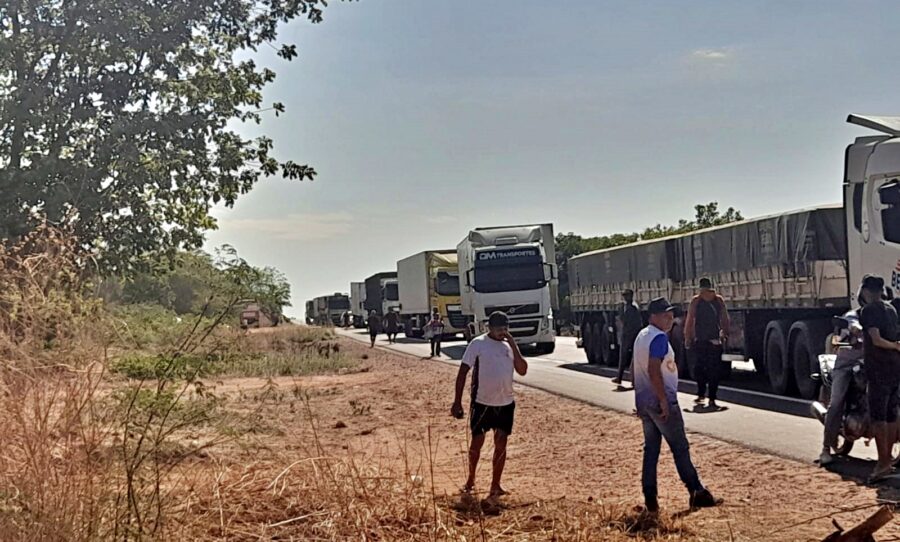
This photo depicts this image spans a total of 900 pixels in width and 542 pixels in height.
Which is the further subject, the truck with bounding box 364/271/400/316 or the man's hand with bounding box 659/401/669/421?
the truck with bounding box 364/271/400/316

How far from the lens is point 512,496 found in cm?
919

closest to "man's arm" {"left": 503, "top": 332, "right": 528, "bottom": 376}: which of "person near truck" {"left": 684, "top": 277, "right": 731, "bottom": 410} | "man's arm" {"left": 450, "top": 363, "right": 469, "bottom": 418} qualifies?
"man's arm" {"left": 450, "top": 363, "right": 469, "bottom": 418}

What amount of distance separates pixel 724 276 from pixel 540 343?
1267 cm

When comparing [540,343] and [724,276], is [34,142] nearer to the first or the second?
[724,276]

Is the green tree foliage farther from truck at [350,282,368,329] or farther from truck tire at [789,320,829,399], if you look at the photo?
truck tire at [789,320,829,399]

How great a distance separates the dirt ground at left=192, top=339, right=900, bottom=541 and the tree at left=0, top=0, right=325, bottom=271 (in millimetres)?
3426

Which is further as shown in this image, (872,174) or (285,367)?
(285,367)

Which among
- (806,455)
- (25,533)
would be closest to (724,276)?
(806,455)

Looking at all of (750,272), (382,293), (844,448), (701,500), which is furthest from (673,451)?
(382,293)

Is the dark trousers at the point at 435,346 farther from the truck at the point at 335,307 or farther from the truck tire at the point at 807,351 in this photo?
the truck at the point at 335,307

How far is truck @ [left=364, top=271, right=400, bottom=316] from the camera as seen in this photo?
62188mm

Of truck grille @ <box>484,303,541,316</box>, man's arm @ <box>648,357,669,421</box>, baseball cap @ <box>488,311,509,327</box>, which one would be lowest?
man's arm @ <box>648,357,669,421</box>

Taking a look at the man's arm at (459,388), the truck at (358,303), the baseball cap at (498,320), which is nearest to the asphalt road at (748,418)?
the baseball cap at (498,320)

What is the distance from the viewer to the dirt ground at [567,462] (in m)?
7.80
